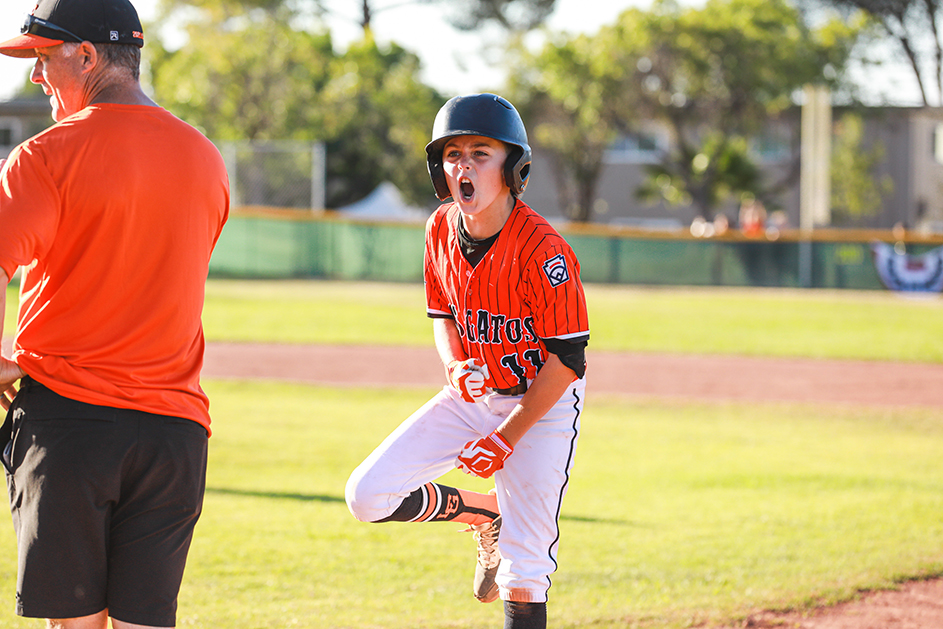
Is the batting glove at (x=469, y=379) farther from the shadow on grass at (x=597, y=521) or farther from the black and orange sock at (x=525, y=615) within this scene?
the shadow on grass at (x=597, y=521)

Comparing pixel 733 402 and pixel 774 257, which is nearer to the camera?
pixel 733 402

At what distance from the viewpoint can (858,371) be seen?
1349 cm

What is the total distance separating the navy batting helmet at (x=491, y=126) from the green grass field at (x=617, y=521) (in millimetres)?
2007

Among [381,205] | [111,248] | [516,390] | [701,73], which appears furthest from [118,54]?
[701,73]

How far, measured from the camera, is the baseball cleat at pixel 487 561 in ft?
12.8

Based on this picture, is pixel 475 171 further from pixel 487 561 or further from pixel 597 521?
pixel 597 521

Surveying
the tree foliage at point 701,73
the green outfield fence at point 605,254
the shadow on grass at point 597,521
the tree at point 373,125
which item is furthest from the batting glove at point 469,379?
the tree at point 373,125

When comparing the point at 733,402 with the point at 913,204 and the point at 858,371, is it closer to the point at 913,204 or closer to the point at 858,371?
the point at 858,371

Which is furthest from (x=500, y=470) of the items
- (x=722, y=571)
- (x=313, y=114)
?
(x=313, y=114)

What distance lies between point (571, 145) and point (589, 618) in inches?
1524

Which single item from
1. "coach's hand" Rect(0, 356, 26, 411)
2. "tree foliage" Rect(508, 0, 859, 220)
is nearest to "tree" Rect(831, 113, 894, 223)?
"tree foliage" Rect(508, 0, 859, 220)

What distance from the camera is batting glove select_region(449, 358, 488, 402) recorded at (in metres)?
3.46

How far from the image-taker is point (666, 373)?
1323cm

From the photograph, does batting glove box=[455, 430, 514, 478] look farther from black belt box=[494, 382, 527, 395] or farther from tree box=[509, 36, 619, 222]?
tree box=[509, 36, 619, 222]
